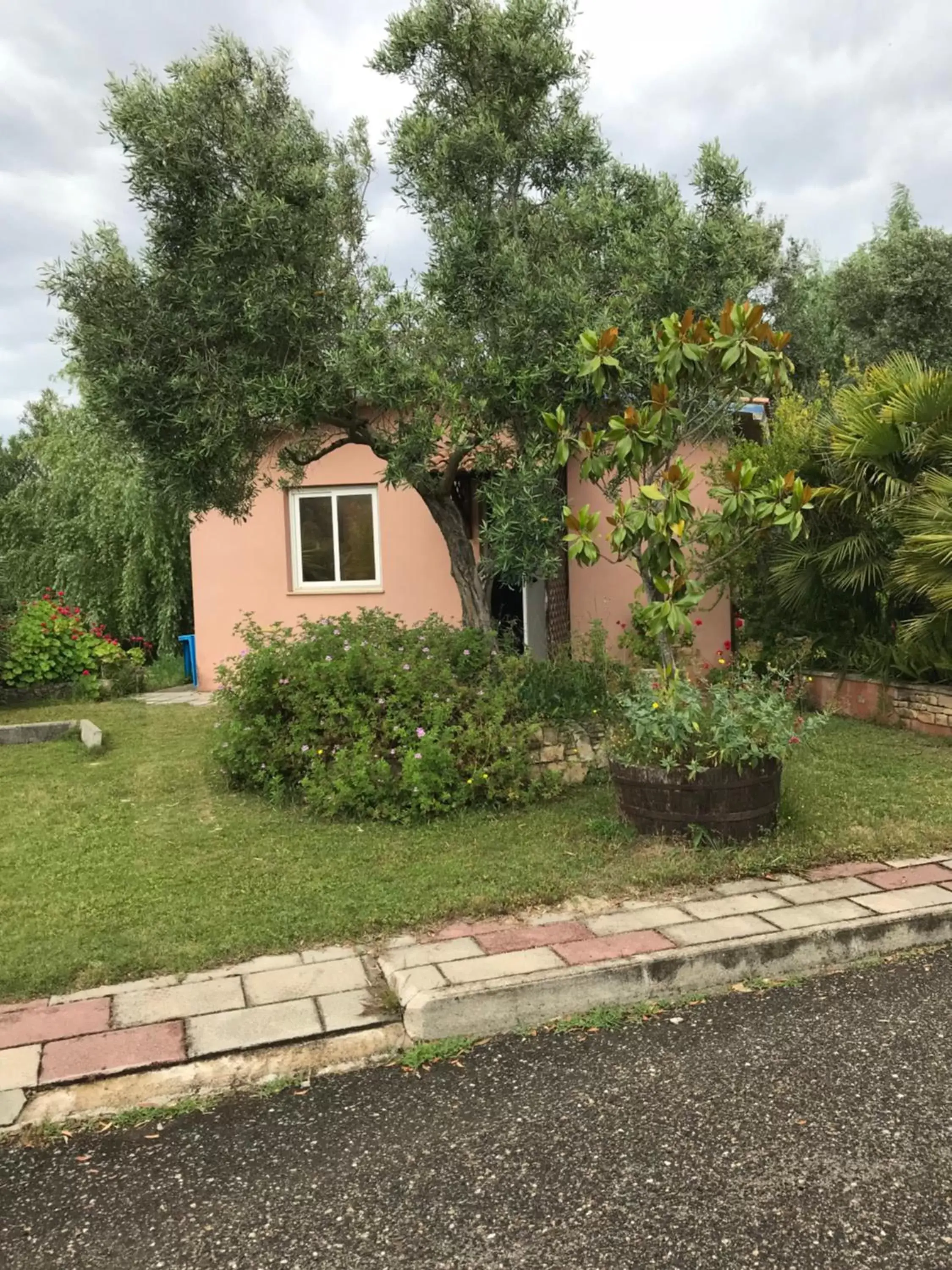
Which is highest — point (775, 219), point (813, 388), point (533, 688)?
point (775, 219)

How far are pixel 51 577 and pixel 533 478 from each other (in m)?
13.2

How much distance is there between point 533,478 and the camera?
5543 mm

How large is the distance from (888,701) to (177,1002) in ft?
23.6

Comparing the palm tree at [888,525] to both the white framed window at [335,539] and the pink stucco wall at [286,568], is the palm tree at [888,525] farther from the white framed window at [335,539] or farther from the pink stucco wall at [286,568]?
the white framed window at [335,539]

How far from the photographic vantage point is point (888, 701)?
28.1 ft

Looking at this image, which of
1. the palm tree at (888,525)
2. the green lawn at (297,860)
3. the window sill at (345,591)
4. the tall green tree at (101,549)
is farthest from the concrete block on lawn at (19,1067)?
the tall green tree at (101,549)

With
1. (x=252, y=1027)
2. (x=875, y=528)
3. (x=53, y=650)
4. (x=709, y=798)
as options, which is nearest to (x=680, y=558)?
(x=709, y=798)

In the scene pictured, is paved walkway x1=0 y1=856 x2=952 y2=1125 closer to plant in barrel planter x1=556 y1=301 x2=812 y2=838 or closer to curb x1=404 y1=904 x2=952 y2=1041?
curb x1=404 y1=904 x2=952 y2=1041

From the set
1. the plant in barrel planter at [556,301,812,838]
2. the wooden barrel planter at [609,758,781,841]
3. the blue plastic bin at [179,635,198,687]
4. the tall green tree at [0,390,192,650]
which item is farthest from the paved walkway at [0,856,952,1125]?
the tall green tree at [0,390,192,650]

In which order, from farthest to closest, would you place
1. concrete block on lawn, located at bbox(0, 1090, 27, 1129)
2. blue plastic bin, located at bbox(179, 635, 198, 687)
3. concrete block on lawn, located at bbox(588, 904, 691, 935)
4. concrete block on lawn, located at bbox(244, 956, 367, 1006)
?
blue plastic bin, located at bbox(179, 635, 198, 687) → concrete block on lawn, located at bbox(588, 904, 691, 935) → concrete block on lawn, located at bbox(244, 956, 367, 1006) → concrete block on lawn, located at bbox(0, 1090, 27, 1129)

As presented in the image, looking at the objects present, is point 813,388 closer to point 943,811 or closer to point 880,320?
point 880,320

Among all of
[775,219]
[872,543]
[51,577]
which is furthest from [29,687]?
[775,219]

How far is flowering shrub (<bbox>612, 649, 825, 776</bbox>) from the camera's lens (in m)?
4.66

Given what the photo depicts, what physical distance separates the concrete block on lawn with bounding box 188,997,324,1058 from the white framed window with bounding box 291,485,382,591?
873 centimetres
